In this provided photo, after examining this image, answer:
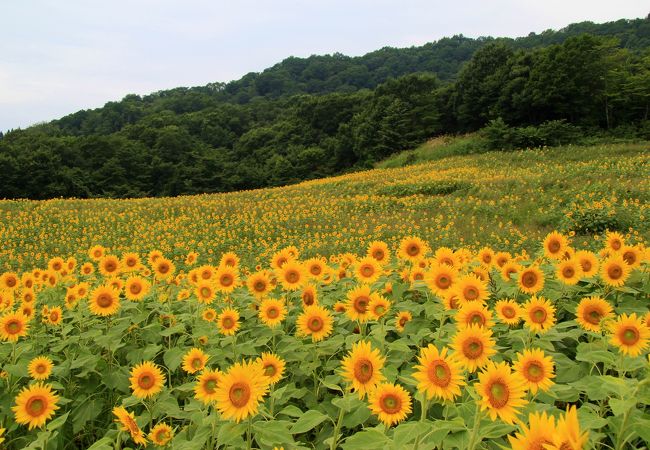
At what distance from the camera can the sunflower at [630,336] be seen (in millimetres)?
1754

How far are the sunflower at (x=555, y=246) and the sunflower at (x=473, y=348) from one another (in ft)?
6.43

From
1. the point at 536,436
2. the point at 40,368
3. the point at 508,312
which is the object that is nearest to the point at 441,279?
the point at 508,312

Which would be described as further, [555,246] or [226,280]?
[555,246]

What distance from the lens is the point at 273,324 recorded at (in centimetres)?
260

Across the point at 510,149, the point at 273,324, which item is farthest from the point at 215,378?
the point at 510,149

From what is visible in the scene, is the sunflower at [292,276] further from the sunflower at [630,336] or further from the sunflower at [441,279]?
the sunflower at [630,336]

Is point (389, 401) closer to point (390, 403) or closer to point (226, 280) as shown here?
point (390, 403)

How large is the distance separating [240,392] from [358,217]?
567 inches

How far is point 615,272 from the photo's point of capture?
8.59 ft

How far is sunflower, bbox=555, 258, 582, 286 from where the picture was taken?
2737mm

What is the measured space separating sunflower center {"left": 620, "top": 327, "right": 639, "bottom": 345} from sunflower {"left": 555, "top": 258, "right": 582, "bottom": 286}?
0.99 metres

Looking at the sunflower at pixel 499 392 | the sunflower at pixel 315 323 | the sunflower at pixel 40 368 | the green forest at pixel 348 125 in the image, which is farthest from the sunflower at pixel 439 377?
the green forest at pixel 348 125

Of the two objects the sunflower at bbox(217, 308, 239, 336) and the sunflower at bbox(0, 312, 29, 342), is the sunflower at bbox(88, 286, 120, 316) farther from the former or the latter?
the sunflower at bbox(217, 308, 239, 336)

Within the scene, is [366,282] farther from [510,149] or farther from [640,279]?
[510,149]
